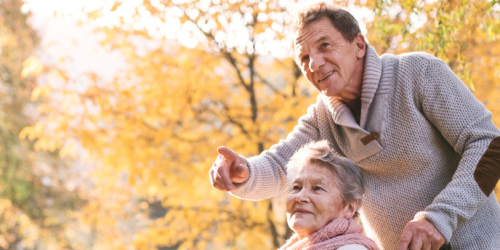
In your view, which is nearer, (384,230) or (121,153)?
(384,230)

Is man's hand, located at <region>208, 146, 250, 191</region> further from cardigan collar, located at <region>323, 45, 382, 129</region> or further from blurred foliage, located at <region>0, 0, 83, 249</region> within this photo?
blurred foliage, located at <region>0, 0, 83, 249</region>

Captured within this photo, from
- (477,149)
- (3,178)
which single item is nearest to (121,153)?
(477,149)

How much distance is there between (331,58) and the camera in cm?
162

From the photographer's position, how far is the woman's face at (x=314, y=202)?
1.58 meters

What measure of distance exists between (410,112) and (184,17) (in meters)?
3.04

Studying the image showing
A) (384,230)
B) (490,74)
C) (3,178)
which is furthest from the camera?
(3,178)

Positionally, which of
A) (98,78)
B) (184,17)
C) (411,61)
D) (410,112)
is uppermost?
(411,61)

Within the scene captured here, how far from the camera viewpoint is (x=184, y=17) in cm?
420

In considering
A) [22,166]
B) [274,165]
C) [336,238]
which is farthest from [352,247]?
[22,166]

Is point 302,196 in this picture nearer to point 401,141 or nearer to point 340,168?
point 340,168

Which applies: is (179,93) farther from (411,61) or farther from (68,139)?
(411,61)

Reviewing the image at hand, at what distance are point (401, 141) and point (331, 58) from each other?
1.26ft

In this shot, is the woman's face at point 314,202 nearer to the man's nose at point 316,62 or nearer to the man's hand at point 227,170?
the man's hand at point 227,170

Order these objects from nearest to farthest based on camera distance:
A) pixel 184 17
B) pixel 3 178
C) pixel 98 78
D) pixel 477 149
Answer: pixel 477 149
pixel 184 17
pixel 98 78
pixel 3 178
